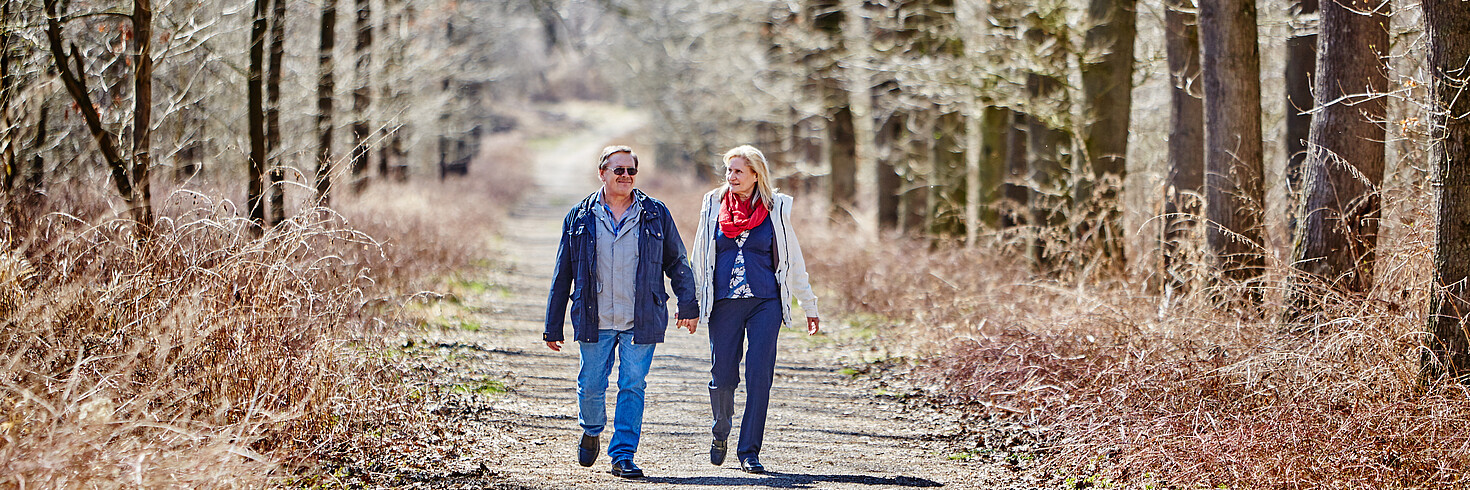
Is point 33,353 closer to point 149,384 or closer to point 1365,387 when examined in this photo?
point 149,384

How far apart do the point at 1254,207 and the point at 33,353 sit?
7657mm

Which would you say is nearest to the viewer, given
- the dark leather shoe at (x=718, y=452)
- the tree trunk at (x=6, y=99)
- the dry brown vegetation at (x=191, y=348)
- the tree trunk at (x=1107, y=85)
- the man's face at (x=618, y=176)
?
the dry brown vegetation at (x=191, y=348)

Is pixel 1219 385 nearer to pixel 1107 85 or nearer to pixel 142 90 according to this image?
pixel 1107 85

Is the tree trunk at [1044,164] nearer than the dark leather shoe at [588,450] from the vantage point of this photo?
No

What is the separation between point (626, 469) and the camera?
249 inches

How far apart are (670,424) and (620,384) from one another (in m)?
1.60

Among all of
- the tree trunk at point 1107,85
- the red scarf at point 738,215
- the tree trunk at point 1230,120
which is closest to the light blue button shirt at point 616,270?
the red scarf at point 738,215

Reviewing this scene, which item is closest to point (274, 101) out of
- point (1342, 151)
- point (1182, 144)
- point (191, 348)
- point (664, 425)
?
point (664, 425)

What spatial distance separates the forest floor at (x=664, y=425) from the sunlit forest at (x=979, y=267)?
0.08 m

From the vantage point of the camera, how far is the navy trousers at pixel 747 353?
20.6 feet

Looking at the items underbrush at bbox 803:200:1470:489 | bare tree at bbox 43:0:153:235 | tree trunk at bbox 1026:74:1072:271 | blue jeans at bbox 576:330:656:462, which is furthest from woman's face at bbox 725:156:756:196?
tree trunk at bbox 1026:74:1072:271

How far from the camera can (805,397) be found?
8.95 meters

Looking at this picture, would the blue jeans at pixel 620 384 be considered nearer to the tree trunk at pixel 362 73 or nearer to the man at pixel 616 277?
the man at pixel 616 277

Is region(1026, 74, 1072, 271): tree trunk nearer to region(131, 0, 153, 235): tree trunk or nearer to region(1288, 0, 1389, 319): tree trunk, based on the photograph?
region(1288, 0, 1389, 319): tree trunk
